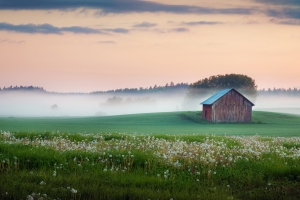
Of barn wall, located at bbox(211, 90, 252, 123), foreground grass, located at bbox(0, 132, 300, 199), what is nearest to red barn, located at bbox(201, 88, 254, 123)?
barn wall, located at bbox(211, 90, 252, 123)

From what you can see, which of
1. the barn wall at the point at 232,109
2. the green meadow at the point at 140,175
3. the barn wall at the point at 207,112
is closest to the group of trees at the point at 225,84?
the barn wall at the point at 232,109

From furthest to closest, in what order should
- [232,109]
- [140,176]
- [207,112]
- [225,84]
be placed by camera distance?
[225,84] < [232,109] < [207,112] < [140,176]

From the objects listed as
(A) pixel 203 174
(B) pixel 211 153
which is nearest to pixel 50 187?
(A) pixel 203 174

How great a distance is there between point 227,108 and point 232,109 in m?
1.18

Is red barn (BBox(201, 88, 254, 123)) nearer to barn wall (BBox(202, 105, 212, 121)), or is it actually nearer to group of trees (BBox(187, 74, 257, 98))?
barn wall (BBox(202, 105, 212, 121))

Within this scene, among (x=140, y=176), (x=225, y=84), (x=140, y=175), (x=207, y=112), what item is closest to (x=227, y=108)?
(x=207, y=112)

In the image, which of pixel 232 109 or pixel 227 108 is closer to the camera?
pixel 227 108

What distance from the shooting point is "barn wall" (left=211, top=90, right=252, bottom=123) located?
77.3 m

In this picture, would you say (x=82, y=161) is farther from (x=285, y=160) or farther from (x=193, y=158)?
(x=285, y=160)

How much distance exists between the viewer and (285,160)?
1630 centimetres

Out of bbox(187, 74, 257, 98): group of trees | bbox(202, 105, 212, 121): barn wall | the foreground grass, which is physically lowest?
the foreground grass

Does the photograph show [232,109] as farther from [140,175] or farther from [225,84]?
[140,175]

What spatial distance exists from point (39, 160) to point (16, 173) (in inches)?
69.2

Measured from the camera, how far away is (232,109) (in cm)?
7919
